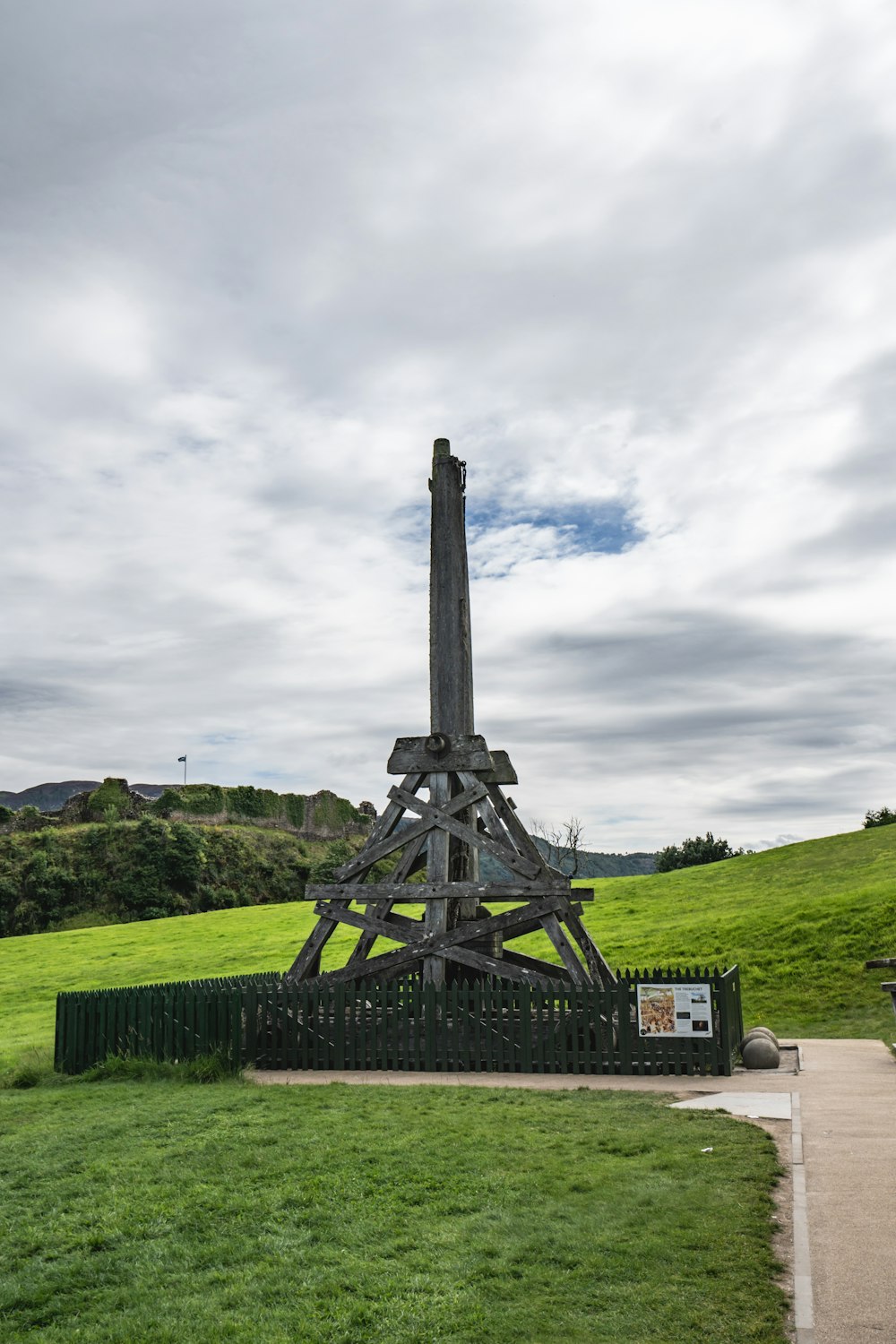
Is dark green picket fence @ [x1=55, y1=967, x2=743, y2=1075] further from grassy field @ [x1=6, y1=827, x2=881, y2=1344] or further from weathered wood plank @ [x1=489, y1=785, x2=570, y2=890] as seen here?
Answer: weathered wood plank @ [x1=489, y1=785, x2=570, y2=890]

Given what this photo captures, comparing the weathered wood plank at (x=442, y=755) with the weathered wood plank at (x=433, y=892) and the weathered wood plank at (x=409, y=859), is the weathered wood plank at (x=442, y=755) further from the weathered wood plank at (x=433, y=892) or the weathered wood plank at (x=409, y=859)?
the weathered wood plank at (x=433, y=892)

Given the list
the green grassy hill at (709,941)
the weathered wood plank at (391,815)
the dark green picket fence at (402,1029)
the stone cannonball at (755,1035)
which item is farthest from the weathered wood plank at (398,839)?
the green grassy hill at (709,941)

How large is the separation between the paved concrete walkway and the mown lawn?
32 centimetres

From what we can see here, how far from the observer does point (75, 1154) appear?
9797mm

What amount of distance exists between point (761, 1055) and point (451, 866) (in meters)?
5.56

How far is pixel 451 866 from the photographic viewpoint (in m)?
17.5

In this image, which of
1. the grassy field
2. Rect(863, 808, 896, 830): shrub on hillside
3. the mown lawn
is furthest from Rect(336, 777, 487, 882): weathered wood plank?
Rect(863, 808, 896, 830): shrub on hillside

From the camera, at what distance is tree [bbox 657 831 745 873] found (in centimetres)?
6431

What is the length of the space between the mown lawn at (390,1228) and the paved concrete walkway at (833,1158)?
1.05 feet

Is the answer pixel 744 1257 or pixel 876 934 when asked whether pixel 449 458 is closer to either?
pixel 744 1257

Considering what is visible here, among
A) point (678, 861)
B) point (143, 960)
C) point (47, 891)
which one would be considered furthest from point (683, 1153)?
point (47, 891)

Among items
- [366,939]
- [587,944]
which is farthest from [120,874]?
[587,944]

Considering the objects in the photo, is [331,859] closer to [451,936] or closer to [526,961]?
[526,961]

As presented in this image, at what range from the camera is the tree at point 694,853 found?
64312 mm
